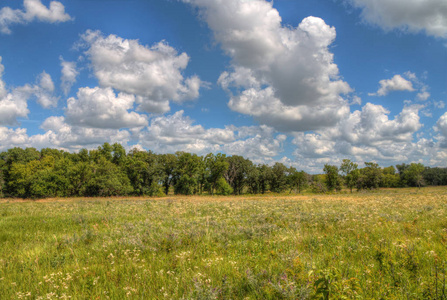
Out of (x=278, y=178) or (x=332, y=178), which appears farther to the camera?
(x=278, y=178)

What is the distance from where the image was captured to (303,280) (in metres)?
4.10

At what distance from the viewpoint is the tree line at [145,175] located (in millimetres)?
67938

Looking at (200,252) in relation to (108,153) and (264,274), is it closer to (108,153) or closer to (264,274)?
(264,274)

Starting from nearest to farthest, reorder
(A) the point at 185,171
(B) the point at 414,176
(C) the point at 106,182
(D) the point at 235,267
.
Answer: (D) the point at 235,267
(C) the point at 106,182
(A) the point at 185,171
(B) the point at 414,176

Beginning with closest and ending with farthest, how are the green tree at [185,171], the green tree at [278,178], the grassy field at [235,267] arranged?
the grassy field at [235,267] → the green tree at [185,171] → the green tree at [278,178]

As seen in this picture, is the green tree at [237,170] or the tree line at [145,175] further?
the green tree at [237,170]

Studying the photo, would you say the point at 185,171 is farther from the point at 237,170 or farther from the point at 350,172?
the point at 350,172

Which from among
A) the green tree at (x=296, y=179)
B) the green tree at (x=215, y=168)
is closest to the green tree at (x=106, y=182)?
the green tree at (x=215, y=168)

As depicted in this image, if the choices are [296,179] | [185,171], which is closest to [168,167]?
[185,171]

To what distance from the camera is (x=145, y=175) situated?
253ft

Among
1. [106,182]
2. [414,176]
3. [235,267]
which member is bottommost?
[106,182]

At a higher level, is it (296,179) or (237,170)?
(237,170)

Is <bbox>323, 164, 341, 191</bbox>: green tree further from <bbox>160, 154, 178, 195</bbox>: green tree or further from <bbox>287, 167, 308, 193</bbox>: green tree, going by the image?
<bbox>160, 154, 178, 195</bbox>: green tree

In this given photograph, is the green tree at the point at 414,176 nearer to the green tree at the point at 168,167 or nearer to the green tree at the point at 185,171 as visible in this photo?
the green tree at the point at 185,171
